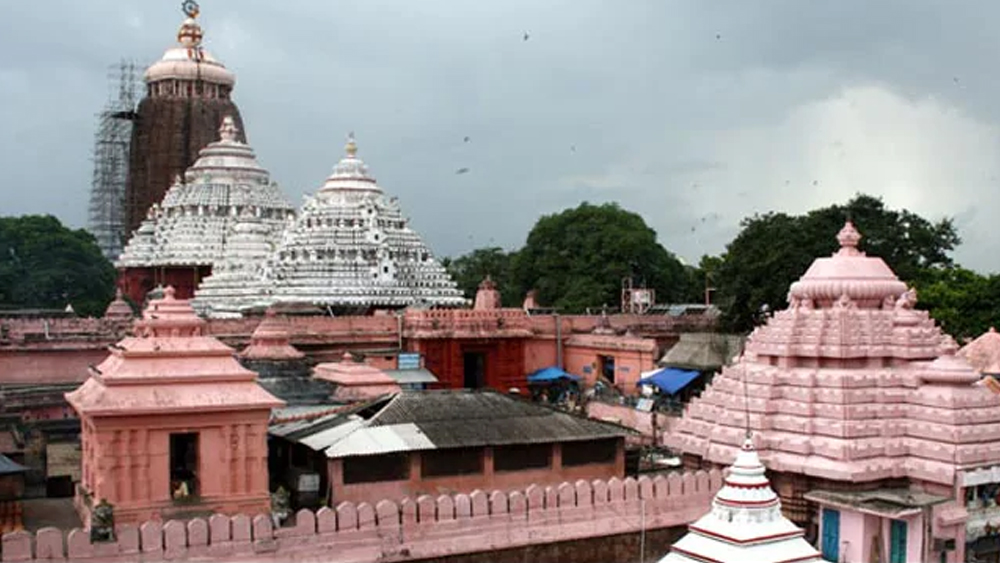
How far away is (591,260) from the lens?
5884 centimetres

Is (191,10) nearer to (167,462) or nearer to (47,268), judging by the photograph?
(47,268)

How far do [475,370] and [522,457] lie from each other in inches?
838

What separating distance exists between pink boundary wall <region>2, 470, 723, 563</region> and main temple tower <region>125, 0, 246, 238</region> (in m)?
53.4

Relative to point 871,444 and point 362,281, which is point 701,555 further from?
point 362,281

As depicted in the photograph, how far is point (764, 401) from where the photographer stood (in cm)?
1945

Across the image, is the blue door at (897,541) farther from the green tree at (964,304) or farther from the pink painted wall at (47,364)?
the pink painted wall at (47,364)

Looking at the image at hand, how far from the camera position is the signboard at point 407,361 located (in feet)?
121

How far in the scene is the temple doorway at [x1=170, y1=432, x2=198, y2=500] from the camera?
17.2 meters

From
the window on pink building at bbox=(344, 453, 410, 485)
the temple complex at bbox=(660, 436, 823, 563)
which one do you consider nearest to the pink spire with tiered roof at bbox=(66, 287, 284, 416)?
the window on pink building at bbox=(344, 453, 410, 485)

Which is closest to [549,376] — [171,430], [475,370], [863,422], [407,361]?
[475,370]

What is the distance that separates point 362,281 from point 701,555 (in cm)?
3455

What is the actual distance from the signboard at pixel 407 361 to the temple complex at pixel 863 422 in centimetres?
1739

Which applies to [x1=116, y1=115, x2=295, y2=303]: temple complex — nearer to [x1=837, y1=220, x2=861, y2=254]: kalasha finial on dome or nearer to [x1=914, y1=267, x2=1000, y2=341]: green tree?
[x1=914, y1=267, x2=1000, y2=341]: green tree

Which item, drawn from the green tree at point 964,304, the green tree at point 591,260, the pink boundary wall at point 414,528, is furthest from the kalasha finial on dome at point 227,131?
the pink boundary wall at point 414,528
